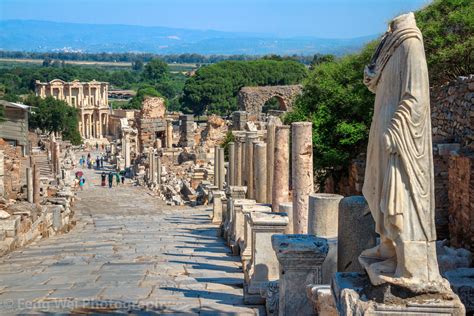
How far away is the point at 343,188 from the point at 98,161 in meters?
35.8

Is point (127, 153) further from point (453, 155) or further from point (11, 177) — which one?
point (453, 155)

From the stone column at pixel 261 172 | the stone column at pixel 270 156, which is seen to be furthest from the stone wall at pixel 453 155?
the stone column at pixel 261 172

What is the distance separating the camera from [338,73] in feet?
82.2

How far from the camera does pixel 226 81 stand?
86.1 m

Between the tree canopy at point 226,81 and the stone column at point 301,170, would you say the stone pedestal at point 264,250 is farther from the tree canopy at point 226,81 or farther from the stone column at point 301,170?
the tree canopy at point 226,81

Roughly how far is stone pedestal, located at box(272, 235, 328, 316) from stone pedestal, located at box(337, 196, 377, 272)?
0.23 metres

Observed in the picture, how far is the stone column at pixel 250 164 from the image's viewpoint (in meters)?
17.5

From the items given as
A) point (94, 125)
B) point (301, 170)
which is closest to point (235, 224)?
point (301, 170)

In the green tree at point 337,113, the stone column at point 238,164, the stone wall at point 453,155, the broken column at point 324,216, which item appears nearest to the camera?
the broken column at point 324,216

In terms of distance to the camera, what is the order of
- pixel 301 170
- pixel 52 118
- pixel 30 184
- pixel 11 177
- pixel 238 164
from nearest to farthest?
pixel 301 170 < pixel 238 164 < pixel 30 184 < pixel 11 177 < pixel 52 118

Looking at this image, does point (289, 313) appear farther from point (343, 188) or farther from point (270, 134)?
point (343, 188)

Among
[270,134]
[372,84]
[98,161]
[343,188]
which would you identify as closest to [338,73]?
[343,188]

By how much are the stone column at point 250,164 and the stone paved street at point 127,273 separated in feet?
4.65

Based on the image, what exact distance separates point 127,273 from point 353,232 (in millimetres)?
5682
